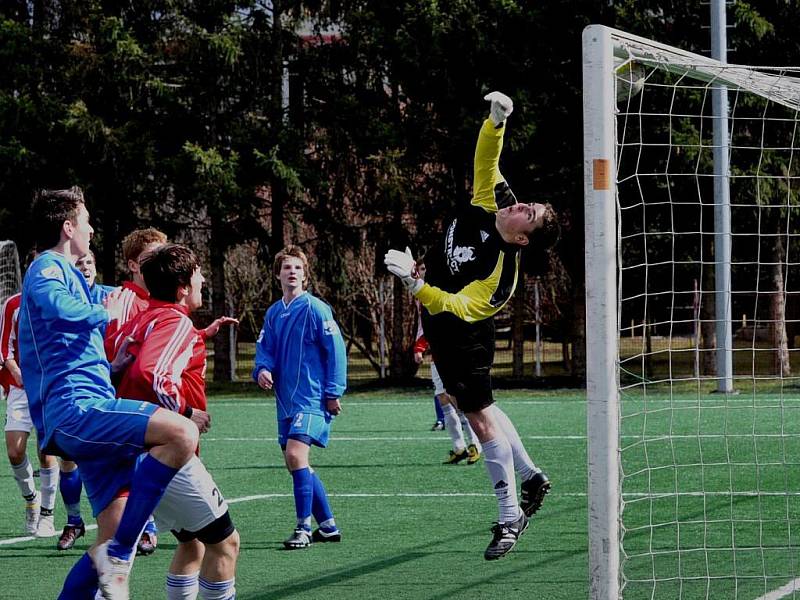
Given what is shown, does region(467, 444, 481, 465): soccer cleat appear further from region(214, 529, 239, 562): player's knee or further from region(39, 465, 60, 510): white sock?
region(214, 529, 239, 562): player's knee

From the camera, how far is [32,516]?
8.16 metres

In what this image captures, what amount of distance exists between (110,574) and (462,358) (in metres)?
2.86

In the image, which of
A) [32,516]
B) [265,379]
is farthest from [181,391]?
[32,516]

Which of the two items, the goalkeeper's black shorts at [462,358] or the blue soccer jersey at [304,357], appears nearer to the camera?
the goalkeeper's black shorts at [462,358]

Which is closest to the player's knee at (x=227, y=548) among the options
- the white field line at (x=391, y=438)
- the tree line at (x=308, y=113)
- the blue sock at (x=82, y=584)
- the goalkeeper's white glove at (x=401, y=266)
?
the blue sock at (x=82, y=584)

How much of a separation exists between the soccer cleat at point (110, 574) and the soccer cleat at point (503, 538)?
254 cm

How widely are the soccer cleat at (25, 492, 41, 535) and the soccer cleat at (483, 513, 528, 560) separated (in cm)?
333

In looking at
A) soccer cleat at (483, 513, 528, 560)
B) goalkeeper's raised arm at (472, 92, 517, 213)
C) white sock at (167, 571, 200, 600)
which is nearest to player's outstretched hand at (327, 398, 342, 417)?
soccer cleat at (483, 513, 528, 560)

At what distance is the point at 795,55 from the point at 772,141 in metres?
1.98

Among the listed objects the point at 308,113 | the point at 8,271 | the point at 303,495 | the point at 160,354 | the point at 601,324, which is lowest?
the point at 303,495

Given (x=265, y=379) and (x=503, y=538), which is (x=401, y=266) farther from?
(x=265, y=379)

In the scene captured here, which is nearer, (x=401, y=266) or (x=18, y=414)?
(x=401, y=266)

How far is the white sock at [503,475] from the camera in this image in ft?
21.9

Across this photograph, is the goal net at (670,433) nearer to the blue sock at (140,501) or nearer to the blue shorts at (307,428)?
the blue sock at (140,501)
